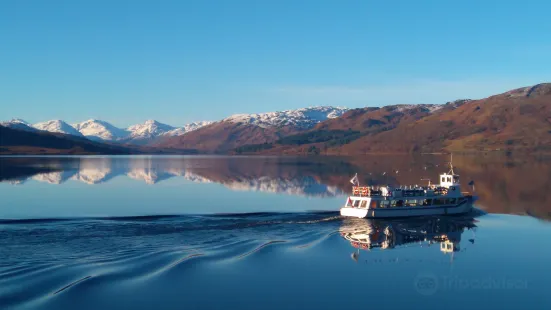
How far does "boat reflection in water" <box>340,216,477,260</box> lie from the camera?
41.9 meters

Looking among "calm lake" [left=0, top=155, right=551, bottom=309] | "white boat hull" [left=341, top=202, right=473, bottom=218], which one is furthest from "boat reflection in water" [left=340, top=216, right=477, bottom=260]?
"white boat hull" [left=341, top=202, right=473, bottom=218]

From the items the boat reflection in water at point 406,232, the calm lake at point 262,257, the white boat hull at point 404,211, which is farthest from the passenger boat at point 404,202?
the calm lake at point 262,257

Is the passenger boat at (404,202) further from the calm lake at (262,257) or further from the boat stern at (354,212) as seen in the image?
the calm lake at (262,257)

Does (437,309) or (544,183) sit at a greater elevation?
(544,183)

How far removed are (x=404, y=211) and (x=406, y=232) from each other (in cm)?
862

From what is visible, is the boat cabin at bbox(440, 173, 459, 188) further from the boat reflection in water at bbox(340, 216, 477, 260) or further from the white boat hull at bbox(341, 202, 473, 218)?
the boat reflection in water at bbox(340, 216, 477, 260)

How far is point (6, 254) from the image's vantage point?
109 feet

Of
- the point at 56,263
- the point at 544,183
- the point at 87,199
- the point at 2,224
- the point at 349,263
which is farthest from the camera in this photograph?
the point at 544,183

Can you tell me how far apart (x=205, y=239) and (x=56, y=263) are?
482 inches

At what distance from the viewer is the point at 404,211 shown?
55.6 meters

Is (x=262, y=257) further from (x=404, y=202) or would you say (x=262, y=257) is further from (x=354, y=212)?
(x=404, y=202)

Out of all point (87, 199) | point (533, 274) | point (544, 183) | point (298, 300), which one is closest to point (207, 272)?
point (298, 300)

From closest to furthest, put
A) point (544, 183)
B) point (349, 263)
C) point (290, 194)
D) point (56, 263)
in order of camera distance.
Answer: point (56, 263) < point (349, 263) < point (290, 194) < point (544, 183)

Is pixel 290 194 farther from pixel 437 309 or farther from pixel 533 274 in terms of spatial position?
pixel 437 309
